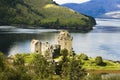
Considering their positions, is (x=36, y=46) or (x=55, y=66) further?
(x=36, y=46)

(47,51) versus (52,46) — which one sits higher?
(52,46)

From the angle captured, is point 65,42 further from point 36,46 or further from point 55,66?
point 55,66

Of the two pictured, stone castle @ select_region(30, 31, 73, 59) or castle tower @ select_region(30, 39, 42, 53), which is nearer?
stone castle @ select_region(30, 31, 73, 59)

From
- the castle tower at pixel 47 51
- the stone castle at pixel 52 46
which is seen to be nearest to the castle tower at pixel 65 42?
the stone castle at pixel 52 46

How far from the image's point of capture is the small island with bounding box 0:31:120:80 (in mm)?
90056

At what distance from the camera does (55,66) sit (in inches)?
4803

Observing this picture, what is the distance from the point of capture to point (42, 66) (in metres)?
103

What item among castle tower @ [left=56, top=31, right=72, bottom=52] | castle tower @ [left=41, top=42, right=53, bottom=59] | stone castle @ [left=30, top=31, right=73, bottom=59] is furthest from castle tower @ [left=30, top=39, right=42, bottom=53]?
castle tower @ [left=56, top=31, right=72, bottom=52]

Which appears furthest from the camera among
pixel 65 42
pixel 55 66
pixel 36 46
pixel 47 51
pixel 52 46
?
pixel 65 42

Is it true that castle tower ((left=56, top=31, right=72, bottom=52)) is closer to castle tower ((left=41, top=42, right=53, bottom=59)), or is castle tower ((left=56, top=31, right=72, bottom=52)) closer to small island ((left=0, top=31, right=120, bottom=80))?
small island ((left=0, top=31, right=120, bottom=80))

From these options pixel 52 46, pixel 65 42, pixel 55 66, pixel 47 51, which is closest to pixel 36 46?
pixel 65 42

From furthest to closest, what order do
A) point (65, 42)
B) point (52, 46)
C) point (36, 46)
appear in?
point (65, 42) < point (36, 46) < point (52, 46)

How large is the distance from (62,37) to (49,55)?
19480mm

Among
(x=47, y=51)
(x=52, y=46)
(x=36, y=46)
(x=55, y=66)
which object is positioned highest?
(x=52, y=46)
